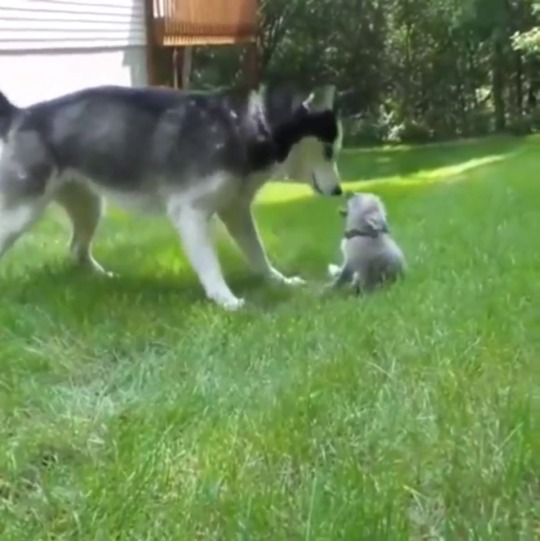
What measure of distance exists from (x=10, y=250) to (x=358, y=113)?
1608 centimetres

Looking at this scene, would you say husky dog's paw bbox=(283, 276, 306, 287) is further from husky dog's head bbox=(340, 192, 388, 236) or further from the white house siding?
the white house siding

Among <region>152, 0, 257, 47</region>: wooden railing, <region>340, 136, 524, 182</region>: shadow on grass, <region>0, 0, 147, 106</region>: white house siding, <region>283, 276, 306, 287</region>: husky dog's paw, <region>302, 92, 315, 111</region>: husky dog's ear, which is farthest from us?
<region>152, 0, 257, 47</region>: wooden railing

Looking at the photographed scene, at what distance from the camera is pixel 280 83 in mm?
5289

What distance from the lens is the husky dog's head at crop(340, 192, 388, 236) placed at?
5.26m

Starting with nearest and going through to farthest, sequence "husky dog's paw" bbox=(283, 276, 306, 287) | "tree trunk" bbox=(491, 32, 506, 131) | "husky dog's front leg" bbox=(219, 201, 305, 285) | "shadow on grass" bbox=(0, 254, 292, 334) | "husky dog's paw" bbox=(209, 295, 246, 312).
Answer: "shadow on grass" bbox=(0, 254, 292, 334) → "husky dog's paw" bbox=(209, 295, 246, 312) → "husky dog's paw" bbox=(283, 276, 306, 287) → "husky dog's front leg" bbox=(219, 201, 305, 285) → "tree trunk" bbox=(491, 32, 506, 131)

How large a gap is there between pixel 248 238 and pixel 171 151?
665 millimetres

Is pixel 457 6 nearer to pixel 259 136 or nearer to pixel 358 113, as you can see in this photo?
pixel 358 113

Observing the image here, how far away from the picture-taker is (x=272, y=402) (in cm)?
344

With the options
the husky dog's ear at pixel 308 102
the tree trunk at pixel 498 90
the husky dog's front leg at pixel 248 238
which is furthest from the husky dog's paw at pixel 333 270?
the tree trunk at pixel 498 90

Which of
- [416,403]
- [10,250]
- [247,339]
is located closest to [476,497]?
[416,403]

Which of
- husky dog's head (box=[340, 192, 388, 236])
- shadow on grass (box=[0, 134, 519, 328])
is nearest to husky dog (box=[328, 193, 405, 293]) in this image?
husky dog's head (box=[340, 192, 388, 236])

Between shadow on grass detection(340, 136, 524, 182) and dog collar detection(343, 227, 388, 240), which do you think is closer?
dog collar detection(343, 227, 388, 240)

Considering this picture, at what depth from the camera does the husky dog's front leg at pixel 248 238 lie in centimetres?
561

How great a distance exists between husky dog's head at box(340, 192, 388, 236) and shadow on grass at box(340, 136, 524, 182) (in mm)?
6265
